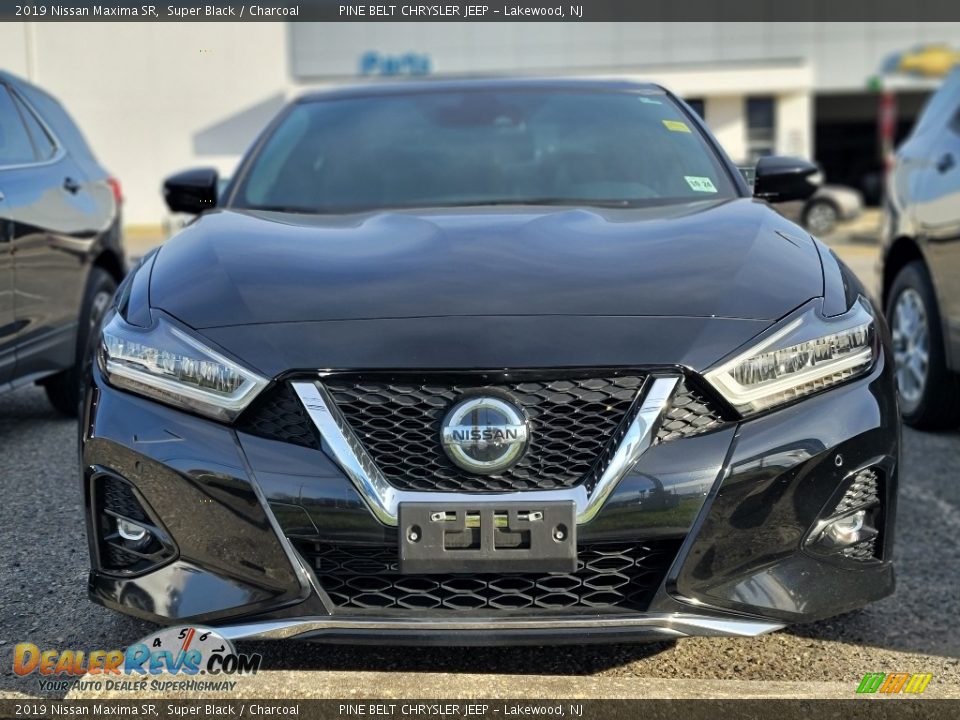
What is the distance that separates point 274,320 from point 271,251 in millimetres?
399

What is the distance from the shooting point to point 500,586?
2.22 metres

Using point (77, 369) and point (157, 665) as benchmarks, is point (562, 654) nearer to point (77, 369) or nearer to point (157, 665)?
point (157, 665)

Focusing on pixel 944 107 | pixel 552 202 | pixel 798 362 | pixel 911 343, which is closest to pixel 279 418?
pixel 798 362

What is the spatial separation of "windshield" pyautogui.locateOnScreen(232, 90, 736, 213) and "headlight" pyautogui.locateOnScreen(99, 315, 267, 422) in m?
1.02

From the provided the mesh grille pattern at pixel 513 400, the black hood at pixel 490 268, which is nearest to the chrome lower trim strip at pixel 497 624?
the mesh grille pattern at pixel 513 400

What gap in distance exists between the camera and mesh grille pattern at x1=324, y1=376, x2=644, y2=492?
218cm

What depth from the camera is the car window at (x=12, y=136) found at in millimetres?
4570

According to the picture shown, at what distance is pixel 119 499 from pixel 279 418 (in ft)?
1.30

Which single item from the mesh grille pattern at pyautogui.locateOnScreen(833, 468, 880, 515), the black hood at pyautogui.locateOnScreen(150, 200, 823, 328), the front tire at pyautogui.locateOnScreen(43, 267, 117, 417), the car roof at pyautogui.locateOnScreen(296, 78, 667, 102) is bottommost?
the front tire at pyautogui.locateOnScreen(43, 267, 117, 417)

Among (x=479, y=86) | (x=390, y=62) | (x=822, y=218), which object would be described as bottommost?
(x=822, y=218)

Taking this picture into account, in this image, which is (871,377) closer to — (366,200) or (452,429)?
(452,429)

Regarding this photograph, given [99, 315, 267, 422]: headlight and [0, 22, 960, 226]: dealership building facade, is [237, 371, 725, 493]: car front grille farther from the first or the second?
[0, 22, 960, 226]: dealership building facade

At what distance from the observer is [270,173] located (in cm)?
358

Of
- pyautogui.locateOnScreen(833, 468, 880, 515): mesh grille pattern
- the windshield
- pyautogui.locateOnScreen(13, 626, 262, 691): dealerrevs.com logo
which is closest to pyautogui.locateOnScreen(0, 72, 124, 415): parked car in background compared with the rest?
the windshield
